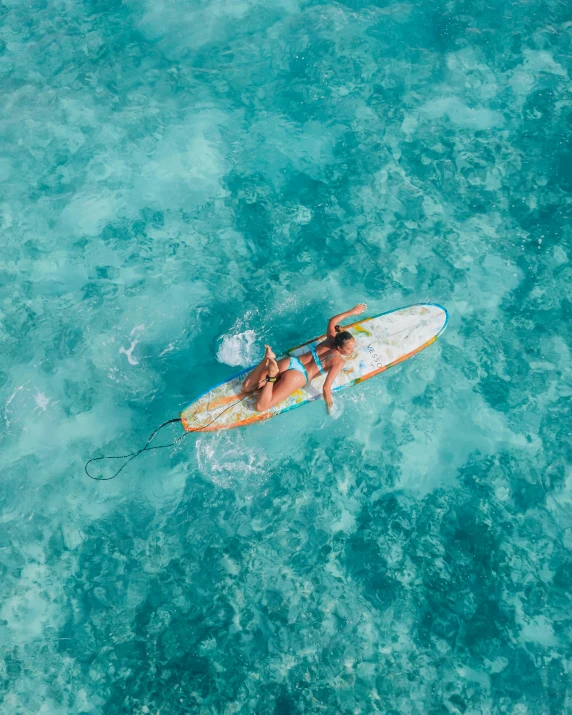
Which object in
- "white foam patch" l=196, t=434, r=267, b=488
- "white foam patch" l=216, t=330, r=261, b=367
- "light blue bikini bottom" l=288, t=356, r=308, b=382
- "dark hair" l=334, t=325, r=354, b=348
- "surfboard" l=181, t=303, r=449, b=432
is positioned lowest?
"white foam patch" l=196, t=434, r=267, b=488

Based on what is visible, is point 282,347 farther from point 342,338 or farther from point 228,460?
point 228,460

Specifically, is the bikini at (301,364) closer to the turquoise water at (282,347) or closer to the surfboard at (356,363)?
the surfboard at (356,363)

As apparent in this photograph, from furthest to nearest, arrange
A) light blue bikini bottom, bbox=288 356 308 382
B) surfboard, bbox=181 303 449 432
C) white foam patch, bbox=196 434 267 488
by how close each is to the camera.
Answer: white foam patch, bbox=196 434 267 488
surfboard, bbox=181 303 449 432
light blue bikini bottom, bbox=288 356 308 382

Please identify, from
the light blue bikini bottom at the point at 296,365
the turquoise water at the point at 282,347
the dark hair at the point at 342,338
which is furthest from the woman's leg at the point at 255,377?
the dark hair at the point at 342,338

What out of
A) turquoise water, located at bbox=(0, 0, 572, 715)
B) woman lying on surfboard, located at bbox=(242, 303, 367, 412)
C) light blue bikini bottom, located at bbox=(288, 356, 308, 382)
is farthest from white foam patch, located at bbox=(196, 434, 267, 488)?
light blue bikini bottom, located at bbox=(288, 356, 308, 382)

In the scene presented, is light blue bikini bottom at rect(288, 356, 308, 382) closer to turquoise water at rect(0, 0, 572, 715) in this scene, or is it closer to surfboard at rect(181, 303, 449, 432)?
surfboard at rect(181, 303, 449, 432)

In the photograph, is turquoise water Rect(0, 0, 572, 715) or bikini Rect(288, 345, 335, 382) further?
bikini Rect(288, 345, 335, 382)

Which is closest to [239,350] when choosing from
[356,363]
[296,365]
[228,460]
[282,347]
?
[282,347]

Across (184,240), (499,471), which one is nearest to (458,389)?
(499,471)
